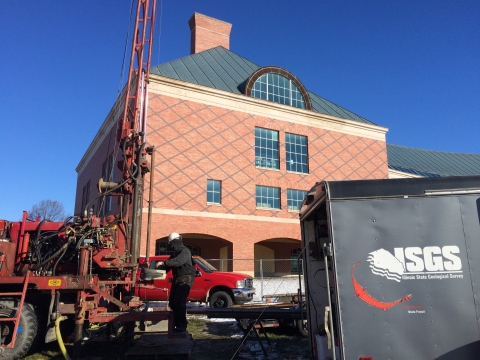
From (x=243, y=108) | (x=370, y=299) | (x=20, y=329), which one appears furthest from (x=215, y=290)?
(x=243, y=108)

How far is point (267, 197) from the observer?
82.6 ft

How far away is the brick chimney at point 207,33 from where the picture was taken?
3231 centimetres

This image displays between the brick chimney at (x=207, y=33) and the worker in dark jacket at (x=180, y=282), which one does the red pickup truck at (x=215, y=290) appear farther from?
the brick chimney at (x=207, y=33)

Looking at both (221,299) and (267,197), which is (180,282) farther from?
(267,197)

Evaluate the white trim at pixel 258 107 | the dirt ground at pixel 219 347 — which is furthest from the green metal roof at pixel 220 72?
the dirt ground at pixel 219 347

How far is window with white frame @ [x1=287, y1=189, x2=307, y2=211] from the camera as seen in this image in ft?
84.8

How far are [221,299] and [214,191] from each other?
10797mm

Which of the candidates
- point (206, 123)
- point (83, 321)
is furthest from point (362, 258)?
point (206, 123)

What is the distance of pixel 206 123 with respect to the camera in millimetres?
23859

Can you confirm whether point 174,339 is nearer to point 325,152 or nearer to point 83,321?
point 83,321

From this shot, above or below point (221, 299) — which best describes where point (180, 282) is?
above

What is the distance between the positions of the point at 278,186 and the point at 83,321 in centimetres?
1880

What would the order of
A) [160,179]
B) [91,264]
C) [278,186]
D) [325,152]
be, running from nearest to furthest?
[91,264]
[160,179]
[278,186]
[325,152]

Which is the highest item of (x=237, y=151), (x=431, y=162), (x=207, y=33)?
(x=207, y=33)
